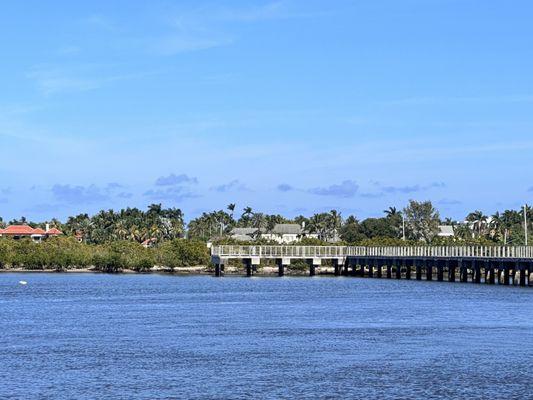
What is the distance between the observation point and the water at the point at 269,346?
1694 inches

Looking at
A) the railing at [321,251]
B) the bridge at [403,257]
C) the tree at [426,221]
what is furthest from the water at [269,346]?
the tree at [426,221]

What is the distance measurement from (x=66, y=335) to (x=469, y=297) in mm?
41964

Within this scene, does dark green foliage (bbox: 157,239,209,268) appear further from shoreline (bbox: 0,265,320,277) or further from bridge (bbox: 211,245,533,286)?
bridge (bbox: 211,245,533,286)

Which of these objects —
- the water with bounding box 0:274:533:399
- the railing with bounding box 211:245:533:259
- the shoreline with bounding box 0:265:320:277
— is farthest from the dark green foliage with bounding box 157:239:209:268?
the water with bounding box 0:274:533:399

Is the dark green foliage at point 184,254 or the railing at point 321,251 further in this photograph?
the dark green foliage at point 184,254

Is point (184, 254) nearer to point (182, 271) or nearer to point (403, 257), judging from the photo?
point (182, 271)

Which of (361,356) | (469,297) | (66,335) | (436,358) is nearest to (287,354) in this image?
(361,356)

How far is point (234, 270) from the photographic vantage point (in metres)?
158

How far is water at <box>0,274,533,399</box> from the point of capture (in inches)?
1694

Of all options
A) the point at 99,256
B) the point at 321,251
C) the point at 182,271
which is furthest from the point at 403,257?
the point at 99,256

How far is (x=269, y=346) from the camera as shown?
55906 millimetres

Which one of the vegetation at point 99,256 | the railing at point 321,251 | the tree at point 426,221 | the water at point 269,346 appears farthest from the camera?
the tree at point 426,221

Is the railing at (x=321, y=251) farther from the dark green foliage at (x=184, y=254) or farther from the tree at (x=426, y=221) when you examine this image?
the tree at (x=426, y=221)

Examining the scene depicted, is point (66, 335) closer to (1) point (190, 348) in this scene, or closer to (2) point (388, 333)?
(1) point (190, 348)
